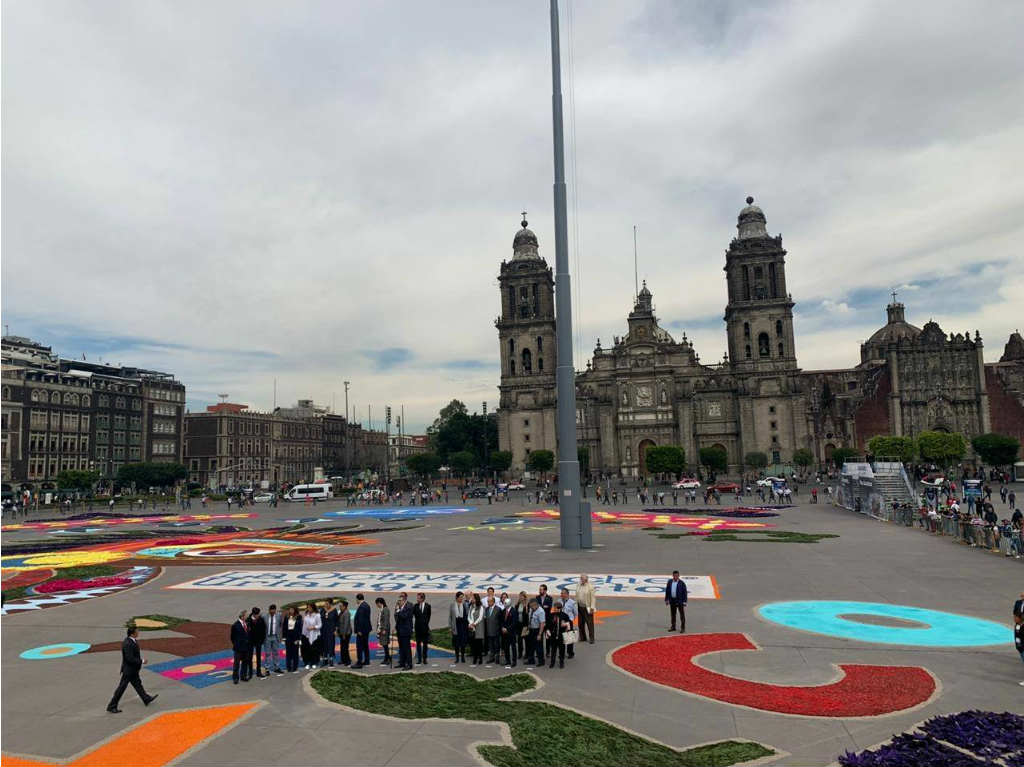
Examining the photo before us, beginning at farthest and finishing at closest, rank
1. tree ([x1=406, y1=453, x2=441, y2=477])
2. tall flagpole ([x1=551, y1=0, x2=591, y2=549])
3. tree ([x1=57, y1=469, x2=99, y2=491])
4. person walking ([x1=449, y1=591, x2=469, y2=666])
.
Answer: tree ([x1=406, y1=453, x2=441, y2=477])
tree ([x1=57, y1=469, x2=99, y2=491])
tall flagpole ([x1=551, y1=0, x2=591, y2=549])
person walking ([x1=449, y1=591, x2=469, y2=666])

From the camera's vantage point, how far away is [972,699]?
11.3 meters

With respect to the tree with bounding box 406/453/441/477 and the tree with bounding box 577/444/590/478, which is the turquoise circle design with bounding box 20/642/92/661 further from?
the tree with bounding box 406/453/441/477

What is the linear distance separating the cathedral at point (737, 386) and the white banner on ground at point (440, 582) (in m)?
82.5

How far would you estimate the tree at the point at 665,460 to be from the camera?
87.6 m

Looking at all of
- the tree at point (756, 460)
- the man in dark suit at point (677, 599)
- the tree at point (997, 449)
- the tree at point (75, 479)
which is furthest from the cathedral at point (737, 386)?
the man in dark suit at point (677, 599)

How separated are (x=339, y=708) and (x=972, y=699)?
1004 cm

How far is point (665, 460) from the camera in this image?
87.8 metres

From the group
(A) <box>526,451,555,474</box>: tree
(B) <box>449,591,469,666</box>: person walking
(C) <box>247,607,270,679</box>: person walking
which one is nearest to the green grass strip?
(B) <box>449,591,469,666</box>: person walking

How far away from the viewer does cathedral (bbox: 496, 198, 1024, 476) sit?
4058 inches

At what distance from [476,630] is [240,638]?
4329 millimetres

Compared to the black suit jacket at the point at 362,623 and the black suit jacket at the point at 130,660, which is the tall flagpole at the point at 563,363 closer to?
the black suit jacket at the point at 362,623

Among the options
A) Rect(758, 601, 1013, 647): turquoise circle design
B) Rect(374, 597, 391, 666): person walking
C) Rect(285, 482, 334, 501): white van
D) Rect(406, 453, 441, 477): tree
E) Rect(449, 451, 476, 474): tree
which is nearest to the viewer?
Rect(374, 597, 391, 666): person walking

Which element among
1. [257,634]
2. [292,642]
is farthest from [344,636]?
[257,634]

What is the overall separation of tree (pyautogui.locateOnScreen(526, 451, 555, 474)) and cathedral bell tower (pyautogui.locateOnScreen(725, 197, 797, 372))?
31.6 metres
